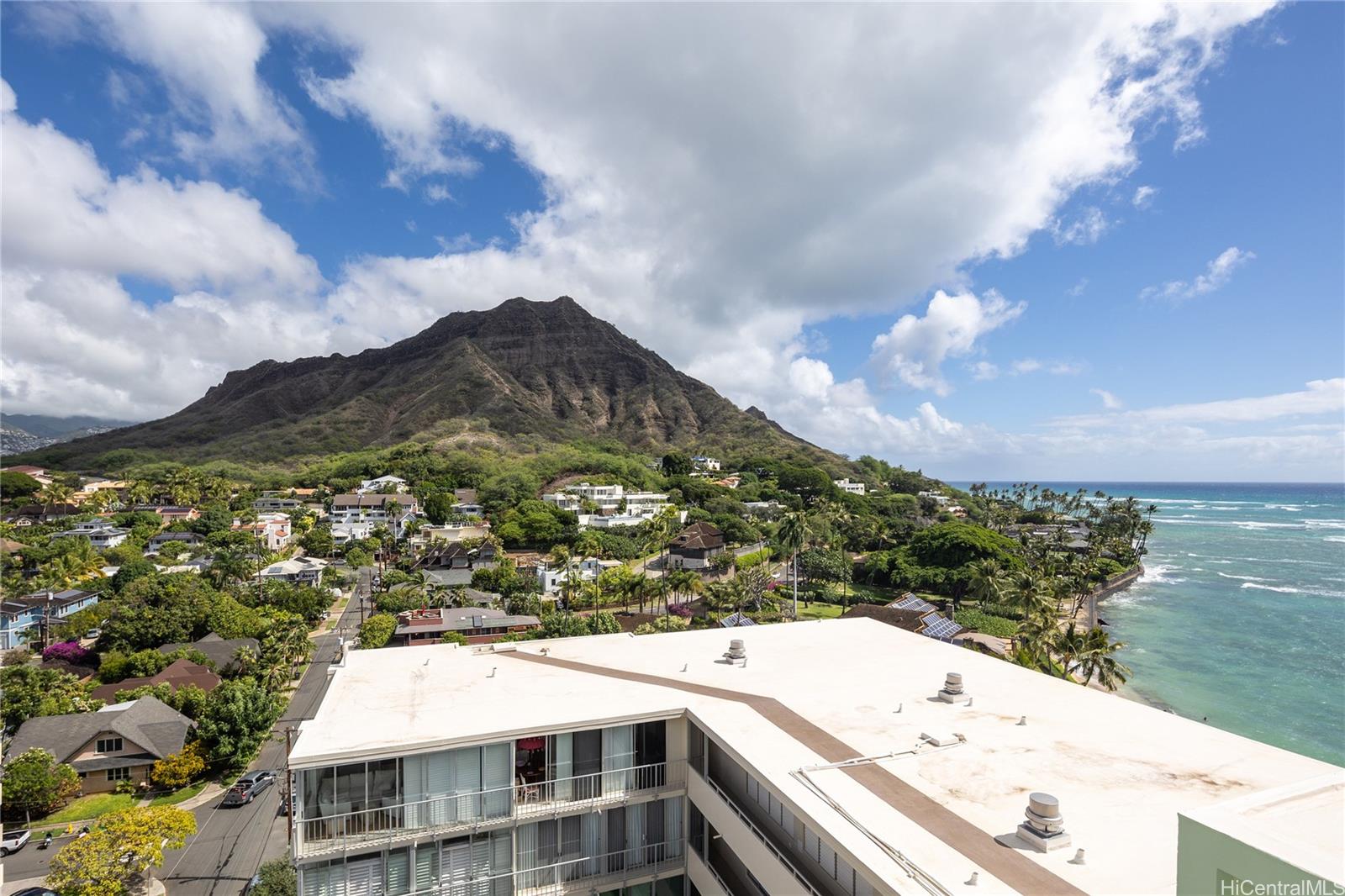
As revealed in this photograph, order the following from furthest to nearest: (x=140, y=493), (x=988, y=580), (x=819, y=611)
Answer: (x=140, y=493), (x=819, y=611), (x=988, y=580)

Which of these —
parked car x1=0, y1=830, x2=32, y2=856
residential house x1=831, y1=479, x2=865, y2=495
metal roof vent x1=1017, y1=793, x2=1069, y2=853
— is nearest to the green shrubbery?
metal roof vent x1=1017, y1=793, x2=1069, y2=853

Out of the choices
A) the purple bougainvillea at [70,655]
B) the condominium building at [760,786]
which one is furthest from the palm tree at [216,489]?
the condominium building at [760,786]

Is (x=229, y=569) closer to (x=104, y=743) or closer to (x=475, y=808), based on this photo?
(x=104, y=743)

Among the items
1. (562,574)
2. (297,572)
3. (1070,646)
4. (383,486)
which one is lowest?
(562,574)

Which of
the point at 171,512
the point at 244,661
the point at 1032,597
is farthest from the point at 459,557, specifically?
the point at 1032,597

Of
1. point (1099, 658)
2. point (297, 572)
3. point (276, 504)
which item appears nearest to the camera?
point (1099, 658)

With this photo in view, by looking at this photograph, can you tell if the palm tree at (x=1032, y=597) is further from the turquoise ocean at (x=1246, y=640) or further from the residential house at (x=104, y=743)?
the residential house at (x=104, y=743)

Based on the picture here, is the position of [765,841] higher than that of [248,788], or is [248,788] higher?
[765,841]

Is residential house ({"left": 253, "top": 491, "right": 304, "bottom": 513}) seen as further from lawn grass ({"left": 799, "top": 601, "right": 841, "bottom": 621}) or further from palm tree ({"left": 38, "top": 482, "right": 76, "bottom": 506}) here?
lawn grass ({"left": 799, "top": 601, "right": 841, "bottom": 621})
